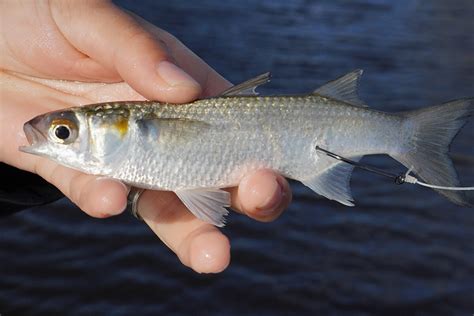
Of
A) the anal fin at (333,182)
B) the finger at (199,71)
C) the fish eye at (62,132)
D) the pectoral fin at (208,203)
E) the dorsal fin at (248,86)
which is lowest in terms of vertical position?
the pectoral fin at (208,203)

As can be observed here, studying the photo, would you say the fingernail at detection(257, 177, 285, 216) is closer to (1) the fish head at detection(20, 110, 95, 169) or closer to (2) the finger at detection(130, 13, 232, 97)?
(1) the fish head at detection(20, 110, 95, 169)

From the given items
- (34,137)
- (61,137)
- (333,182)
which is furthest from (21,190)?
(333,182)

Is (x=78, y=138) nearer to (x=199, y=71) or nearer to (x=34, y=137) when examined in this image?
(x=34, y=137)

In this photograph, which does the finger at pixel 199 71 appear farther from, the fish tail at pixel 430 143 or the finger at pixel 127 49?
the fish tail at pixel 430 143

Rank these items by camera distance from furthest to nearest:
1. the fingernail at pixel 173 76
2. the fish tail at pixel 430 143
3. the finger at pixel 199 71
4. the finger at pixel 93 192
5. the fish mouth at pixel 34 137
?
1. the finger at pixel 199 71
2. the fish tail at pixel 430 143
3. the fish mouth at pixel 34 137
4. the fingernail at pixel 173 76
5. the finger at pixel 93 192

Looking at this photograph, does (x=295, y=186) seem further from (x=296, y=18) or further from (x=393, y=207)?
(x=296, y=18)

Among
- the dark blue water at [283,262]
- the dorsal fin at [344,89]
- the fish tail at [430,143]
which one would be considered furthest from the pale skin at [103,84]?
the dark blue water at [283,262]

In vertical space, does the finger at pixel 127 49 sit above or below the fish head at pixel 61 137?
above
